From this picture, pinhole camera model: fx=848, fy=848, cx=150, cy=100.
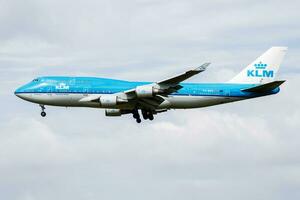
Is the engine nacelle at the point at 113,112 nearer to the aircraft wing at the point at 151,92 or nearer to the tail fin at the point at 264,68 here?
the aircraft wing at the point at 151,92

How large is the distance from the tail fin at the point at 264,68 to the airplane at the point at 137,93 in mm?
246

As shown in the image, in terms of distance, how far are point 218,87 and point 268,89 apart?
17.2 ft

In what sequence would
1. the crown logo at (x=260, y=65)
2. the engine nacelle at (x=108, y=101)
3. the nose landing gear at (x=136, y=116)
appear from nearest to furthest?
1. the engine nacelle at (x=108, y=101)
2. the nose landing gear at (x=136, y=116)
3. the crown logo at (x=260, y=65)

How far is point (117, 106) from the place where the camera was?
275 ft

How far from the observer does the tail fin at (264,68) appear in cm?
9156

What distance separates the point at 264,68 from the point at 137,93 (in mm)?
17548

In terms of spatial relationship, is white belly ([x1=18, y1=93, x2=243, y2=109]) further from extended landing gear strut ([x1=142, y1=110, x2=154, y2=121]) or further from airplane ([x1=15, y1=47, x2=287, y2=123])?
extended landing gear strut ([x1=142, y1=110, x2=154, y2=121])

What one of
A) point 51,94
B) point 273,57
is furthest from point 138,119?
point 273,57

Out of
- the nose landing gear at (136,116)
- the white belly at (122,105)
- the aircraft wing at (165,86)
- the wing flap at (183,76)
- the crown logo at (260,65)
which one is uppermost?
the crown logo at (260,65)

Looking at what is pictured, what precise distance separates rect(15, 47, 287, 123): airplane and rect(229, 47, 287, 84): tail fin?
9.7 inches

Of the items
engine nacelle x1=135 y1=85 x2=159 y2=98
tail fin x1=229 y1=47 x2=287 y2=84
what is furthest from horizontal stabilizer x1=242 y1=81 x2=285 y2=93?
engine nacelle x1=135 y1=85 x2=159 y2=98

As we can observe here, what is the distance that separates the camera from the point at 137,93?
271 ft

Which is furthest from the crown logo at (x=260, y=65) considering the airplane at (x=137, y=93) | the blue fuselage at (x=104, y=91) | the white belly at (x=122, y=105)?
the white belly at (x=122, y=105)

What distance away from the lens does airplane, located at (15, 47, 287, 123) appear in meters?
83.1
